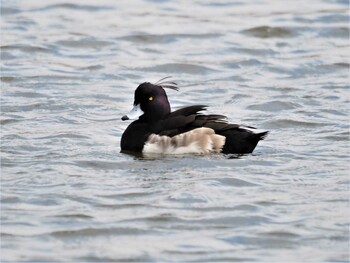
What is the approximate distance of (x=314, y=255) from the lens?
27.0 ft

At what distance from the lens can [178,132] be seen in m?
11.2

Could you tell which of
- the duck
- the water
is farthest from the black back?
the water

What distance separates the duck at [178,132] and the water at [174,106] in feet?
0.50

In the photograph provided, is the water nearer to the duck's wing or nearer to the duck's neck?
the duck's wing

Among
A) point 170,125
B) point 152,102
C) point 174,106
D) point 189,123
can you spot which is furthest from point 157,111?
point 174,106

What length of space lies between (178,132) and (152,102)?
18.0 inches

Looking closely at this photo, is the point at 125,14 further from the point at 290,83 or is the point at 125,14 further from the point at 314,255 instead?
the point at 314,255

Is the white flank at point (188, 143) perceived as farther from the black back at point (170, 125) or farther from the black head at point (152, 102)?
the black head at point (152, 102)

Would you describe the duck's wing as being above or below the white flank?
above

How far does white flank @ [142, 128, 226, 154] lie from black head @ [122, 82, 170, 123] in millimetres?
302

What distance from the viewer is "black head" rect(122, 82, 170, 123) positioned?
37.6 feet

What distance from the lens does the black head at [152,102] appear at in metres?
11.5

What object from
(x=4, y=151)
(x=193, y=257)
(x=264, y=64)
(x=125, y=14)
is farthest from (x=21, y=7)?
(x=193, y=257)

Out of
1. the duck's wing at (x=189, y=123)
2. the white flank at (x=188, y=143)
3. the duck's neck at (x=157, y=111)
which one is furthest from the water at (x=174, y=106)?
the duck's neck at (x=157, y=111)
